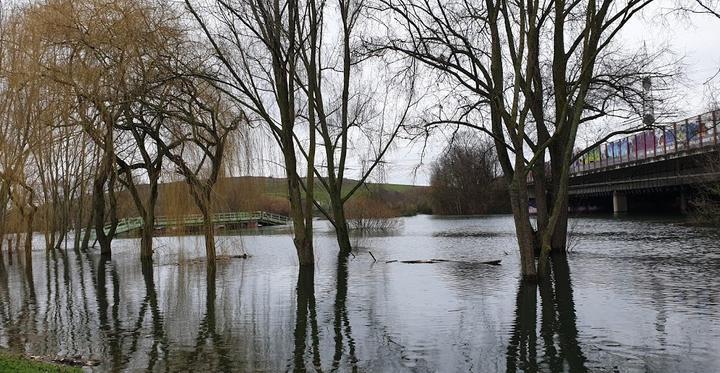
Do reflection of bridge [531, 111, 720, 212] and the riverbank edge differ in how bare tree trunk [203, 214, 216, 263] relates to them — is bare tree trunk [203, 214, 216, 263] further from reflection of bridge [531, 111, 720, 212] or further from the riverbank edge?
reflection of bridge [531, 111, 720, 212]

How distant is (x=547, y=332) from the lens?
10375mm

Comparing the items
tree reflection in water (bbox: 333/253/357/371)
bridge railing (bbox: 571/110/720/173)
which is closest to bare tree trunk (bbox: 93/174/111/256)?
tree reflection in water (bbox: 333/253/357/371)

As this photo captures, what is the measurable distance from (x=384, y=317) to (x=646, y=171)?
5225 cm

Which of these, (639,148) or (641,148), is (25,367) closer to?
(641,148)

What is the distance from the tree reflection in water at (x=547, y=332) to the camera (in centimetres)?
842

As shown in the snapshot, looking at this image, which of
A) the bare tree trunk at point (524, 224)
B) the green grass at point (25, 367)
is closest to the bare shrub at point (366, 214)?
the bare tree trunk at point (524, 224)

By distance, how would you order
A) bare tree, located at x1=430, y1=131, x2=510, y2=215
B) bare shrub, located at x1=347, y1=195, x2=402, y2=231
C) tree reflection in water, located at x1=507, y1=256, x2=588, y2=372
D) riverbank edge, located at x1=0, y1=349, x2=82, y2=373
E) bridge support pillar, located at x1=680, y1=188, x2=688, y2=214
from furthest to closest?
bare tree, located at x1=430, y1=131, x2=510, y2=215 < bridge support pillar, located at x1=680, y1=188, x2=688, y2=214 < bare shrub, located at x1=347, y1=195, x2=402, y2=231 < tree reflection in water, located at x1=507, y1=256, x2=588, y2=372 < riverbank edge, located at x1=0, y1=349, x2=82, y2=373

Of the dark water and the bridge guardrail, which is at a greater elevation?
the bridge guardrail

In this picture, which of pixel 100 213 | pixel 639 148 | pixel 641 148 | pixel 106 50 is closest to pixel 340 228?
pixel 106 50

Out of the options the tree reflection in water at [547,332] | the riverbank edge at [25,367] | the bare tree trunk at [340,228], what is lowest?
the tree reflection in water at [547,332]

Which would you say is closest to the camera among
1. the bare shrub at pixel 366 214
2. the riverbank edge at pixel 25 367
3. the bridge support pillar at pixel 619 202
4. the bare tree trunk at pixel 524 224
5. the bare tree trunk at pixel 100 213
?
the riverbank edge at pixel 25 367

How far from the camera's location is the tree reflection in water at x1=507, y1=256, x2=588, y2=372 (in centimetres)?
842

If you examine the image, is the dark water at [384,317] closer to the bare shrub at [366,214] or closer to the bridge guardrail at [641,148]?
the bare shrub at [366,214]

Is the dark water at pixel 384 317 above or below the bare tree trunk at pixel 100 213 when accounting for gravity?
below
